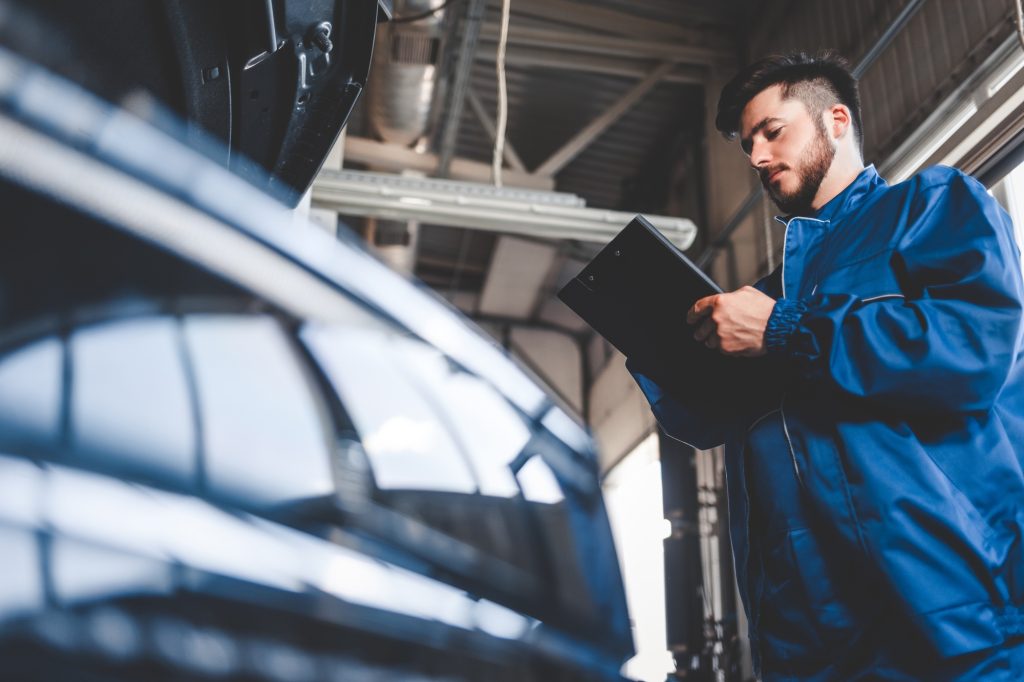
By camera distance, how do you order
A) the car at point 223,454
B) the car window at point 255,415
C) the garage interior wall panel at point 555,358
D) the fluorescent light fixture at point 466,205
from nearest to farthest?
the car at point 223,454
the car window at point 255,415
the fluorescent light fixture at point 466,205
the garage interior wall panel at point 555,358

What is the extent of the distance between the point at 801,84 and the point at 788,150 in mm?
144

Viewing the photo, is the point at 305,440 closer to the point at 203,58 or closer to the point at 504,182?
the point at 203,58

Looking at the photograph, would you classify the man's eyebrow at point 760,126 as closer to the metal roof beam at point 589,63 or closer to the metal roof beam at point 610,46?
the metal roof beam at point 610,46

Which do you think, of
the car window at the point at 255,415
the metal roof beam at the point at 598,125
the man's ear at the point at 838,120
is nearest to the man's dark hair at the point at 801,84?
the man's ear at the point at 838,120

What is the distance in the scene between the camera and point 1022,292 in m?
1.04

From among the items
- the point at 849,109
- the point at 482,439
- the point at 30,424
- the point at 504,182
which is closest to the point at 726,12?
the point at 504,182

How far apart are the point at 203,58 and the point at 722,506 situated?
4527mm

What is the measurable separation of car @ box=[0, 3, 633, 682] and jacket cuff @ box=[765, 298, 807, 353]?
0.36 m

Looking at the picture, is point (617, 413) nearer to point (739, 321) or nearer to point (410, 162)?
point (410, 162)

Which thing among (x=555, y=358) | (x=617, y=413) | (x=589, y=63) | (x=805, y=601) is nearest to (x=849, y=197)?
(x=805, y=601)

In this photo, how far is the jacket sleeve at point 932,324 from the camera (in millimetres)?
956

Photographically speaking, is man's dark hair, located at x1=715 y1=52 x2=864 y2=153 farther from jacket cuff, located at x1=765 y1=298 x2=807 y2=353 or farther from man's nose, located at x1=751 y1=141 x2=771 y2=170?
jacket cuff, located at x1=765 y1=298 x2=807 y2=353

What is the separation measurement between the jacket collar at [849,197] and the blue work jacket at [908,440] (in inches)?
4.1

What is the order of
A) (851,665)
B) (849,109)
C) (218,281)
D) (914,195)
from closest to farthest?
(218,281), (851,665), (914,195), (849,109)
